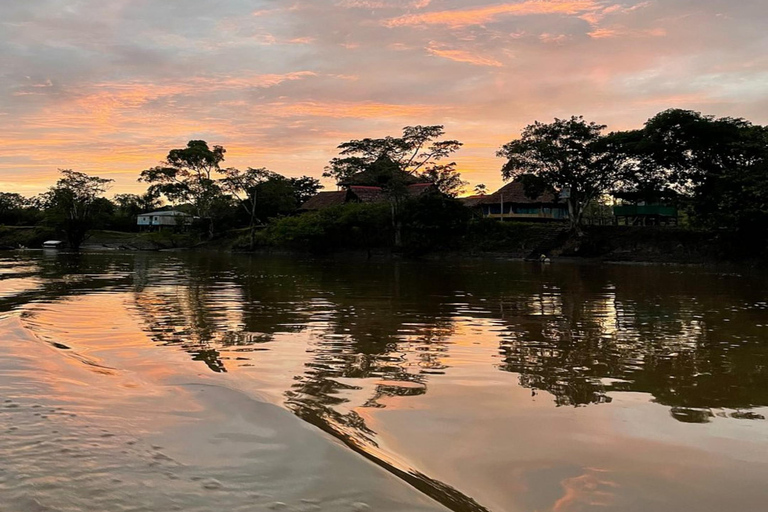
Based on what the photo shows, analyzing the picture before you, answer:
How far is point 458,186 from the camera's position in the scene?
155 ft

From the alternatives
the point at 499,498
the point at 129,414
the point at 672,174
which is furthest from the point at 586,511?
the point at 672,174

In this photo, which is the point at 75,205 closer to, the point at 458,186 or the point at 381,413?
the point at 458,186

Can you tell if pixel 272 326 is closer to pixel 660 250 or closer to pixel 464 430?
pixel 464 430

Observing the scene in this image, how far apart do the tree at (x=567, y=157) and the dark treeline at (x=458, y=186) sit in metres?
0.07


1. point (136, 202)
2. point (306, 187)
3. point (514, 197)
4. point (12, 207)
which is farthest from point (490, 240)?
point (12, 207)

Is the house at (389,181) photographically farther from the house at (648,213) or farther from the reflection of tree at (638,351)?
the reflection of tree at (638,351)

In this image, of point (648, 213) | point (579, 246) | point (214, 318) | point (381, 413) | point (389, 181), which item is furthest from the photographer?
point (648, 213)

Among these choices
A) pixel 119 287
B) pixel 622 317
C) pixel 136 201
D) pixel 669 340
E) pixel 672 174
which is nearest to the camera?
pixel 669 340

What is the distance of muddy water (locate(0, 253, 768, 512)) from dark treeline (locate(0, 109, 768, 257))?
28721 mm

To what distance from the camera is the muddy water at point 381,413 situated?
3.68 meters

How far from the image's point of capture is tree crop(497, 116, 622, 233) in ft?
133

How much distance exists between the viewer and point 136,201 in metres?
93.3

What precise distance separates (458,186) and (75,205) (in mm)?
42572

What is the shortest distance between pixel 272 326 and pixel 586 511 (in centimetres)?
771
